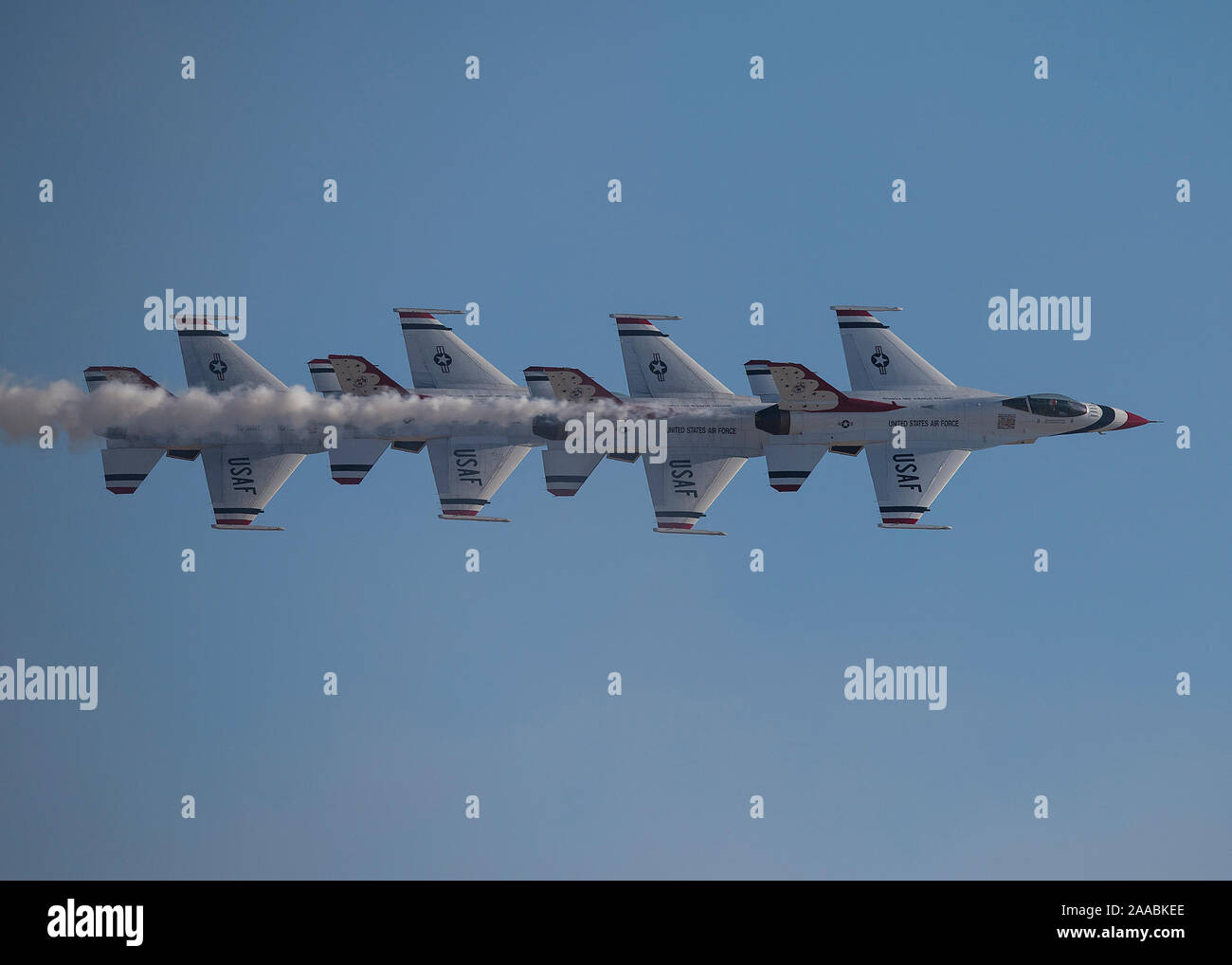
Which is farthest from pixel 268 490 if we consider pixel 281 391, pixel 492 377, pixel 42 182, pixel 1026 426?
pixel 1026 426

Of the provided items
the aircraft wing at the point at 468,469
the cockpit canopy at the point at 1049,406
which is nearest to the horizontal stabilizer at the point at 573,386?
the aircraft wing at the point at 468,469

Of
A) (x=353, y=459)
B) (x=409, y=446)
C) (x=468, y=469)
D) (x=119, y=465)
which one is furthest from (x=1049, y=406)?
(x=119, y=465)

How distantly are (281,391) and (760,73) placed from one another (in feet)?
66.9

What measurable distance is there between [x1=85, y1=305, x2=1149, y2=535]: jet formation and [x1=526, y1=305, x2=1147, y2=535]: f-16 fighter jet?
5 cm

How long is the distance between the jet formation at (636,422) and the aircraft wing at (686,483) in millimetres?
47

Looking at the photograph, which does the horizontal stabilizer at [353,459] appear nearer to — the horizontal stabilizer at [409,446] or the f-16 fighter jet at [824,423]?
the horizontal stabilizer at [409,446]

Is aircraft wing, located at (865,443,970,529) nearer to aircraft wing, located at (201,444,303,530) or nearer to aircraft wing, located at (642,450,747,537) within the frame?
aircraft wing, located at (642,450,747,537)

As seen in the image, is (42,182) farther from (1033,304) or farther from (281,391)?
(1033,304)

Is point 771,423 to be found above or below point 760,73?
below

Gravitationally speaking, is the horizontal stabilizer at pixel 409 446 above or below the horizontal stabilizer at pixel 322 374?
below

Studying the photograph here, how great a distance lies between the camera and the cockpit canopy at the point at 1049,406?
69.5 meters

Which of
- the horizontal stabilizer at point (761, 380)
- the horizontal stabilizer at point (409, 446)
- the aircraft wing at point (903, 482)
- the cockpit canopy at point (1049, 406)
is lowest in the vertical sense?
the aircraft wing at point (903, 482)

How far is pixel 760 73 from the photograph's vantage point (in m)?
69.8

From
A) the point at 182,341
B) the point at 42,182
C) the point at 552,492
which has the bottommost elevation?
the point at 552,492
